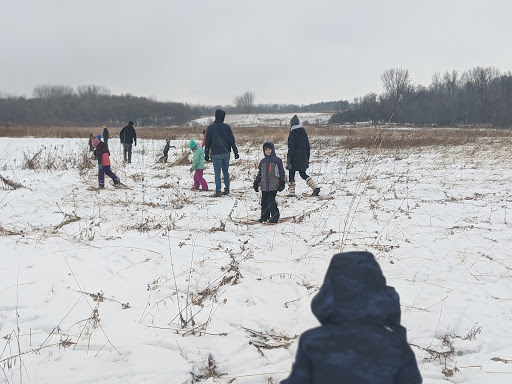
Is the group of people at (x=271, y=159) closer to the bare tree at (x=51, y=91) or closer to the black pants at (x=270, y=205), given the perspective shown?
the black pants at (x=270, y=205)

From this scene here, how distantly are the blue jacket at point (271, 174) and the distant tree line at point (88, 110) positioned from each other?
72166 mm

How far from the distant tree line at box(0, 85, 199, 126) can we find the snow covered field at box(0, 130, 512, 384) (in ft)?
238

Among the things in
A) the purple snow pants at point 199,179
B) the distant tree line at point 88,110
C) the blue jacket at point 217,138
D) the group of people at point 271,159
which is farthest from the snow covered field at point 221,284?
the distant tree line at point 88,110

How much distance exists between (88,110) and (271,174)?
92854mm

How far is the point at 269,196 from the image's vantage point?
5.68 meters

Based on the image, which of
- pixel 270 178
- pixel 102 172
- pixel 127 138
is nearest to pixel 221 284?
pixel 270 178

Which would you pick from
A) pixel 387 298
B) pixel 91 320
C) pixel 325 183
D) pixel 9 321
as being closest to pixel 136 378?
pixel 91 320

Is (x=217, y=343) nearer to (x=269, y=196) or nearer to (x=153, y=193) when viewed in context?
(x=269, y=196)

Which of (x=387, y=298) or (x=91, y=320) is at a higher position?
(x=387, y=298)

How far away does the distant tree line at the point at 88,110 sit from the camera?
74.2m

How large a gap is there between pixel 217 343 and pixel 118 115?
91.9 meters

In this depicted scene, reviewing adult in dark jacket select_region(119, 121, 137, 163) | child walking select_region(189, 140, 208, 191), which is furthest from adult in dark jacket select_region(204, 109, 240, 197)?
adult in dark jacket select_region(119, 121, 137, 163)

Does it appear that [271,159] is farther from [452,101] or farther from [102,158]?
[452,101]

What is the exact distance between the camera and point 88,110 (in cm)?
8481
